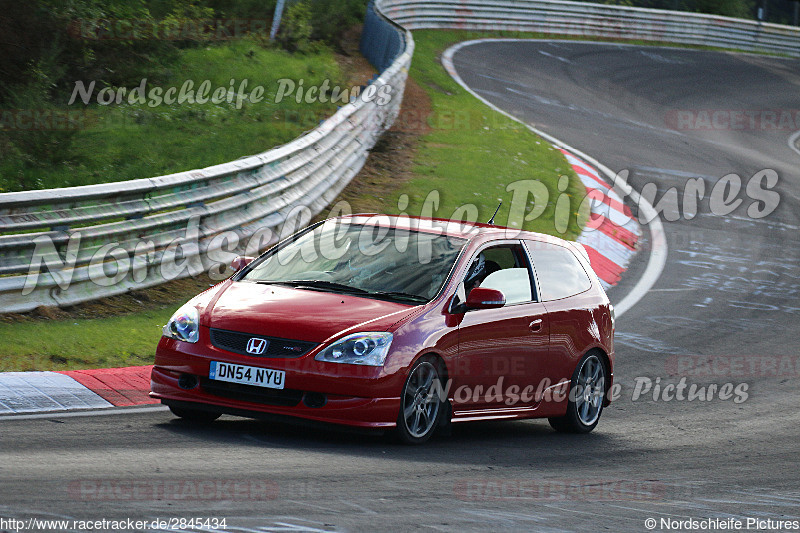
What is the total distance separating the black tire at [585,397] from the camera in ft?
31.1

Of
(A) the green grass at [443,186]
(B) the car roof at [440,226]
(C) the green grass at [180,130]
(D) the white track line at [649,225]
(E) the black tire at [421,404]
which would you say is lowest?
(D) the white track line at [649,225]

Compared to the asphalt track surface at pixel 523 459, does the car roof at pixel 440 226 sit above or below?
above

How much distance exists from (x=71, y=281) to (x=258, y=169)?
3537mm

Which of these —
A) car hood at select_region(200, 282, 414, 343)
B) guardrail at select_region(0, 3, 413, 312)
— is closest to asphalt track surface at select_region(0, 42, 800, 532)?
car hood at select_region(200, 282, 414, 343)

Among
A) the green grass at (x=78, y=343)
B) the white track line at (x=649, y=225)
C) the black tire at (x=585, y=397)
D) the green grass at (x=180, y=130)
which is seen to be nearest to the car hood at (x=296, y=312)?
the green grass at (x=78, y=343)

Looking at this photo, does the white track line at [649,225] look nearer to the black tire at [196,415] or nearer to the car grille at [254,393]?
the black tire at [196,415]

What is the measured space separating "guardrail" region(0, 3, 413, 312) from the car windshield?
9.44ft

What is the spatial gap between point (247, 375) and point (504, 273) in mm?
2365

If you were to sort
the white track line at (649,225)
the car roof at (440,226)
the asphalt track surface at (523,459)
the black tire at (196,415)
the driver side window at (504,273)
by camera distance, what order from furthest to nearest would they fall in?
1. the white track line at (649,225)
2. the car roof at (440,226)
3. the driver side window at (504,273)
4. the black tire at (196,415)
5. the asphalt track surface at (523,459)

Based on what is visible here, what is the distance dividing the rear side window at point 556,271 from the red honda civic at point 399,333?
0.05 ft

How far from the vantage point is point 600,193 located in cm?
2075

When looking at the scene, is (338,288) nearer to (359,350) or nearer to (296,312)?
(296,312)

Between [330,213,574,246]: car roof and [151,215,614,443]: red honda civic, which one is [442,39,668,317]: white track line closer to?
[151,215,614,443]: red honda civic

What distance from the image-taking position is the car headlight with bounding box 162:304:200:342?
7820 mm
